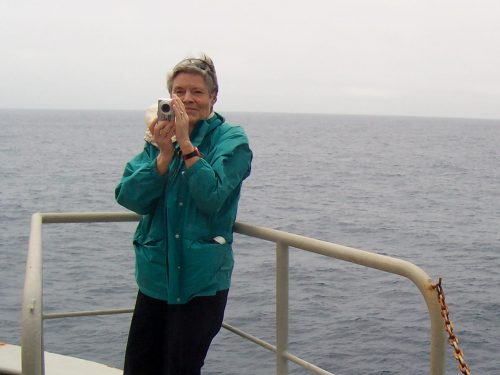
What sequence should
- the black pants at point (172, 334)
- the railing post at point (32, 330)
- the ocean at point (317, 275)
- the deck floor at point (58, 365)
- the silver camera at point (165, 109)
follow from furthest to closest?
1. the ocean at point (317, 275)
2. the deck floor at point (58, 365)
3. the black pants at point (172, 334)
4. the silver camera at point (165, 109)
5. the railing post at point (32, 330)

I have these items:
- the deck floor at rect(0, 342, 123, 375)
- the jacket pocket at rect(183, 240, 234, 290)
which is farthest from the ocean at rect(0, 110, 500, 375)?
the jacket pocket at rect(183, 240, 234, 290)

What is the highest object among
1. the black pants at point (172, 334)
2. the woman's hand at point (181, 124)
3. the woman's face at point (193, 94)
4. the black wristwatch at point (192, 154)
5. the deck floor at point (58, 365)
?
the woman's face at point (193, 94)

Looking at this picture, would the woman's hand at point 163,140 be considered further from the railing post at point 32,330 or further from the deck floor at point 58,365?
the deck floor at point 58,365

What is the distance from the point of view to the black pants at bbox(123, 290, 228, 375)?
2.84 m

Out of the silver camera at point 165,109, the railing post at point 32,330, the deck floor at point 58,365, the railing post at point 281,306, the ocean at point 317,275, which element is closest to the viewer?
the railing post at point 32,330

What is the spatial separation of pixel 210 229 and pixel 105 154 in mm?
64033

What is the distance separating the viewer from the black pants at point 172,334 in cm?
284

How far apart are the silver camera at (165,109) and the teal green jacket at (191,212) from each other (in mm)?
213

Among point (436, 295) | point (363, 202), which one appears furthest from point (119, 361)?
point (363, 202)

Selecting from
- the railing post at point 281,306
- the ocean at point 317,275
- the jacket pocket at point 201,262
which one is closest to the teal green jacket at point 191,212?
the jacket pocket at point 201,262

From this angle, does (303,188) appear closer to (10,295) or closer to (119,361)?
(10,295)

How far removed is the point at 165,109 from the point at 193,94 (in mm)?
209

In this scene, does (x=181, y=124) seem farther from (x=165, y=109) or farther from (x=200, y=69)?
(x=200, y=69)

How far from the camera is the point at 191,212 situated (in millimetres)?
2838
